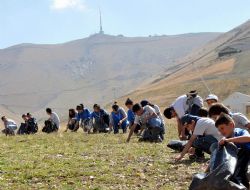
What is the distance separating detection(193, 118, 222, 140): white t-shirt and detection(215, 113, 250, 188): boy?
319 centimetres

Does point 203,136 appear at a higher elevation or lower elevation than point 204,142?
higher

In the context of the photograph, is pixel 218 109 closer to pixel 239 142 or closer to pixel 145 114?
pixel 239 142

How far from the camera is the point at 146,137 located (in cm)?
2039

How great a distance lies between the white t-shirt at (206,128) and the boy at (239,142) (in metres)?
3.19

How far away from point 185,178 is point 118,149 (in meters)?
6.21

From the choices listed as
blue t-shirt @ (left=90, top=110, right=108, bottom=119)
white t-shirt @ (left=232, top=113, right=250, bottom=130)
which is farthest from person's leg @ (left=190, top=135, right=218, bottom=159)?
blue t-shirt @ (left=90, top=110, right=108, bottom=119)

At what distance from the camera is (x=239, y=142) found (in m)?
9.68

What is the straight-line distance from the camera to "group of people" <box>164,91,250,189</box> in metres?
9.64

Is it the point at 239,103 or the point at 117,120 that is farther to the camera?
the point at 239,103

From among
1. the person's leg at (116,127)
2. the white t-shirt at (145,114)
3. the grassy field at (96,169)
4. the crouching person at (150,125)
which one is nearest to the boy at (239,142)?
the grassy field at (96,169)

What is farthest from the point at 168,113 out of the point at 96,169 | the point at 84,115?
the point at 84,115

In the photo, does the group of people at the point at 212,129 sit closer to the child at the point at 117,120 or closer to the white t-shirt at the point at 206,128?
the white t-shirt at the point at 206,128

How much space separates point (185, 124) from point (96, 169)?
9.38ft

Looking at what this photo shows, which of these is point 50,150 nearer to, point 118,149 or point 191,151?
point 118,149
